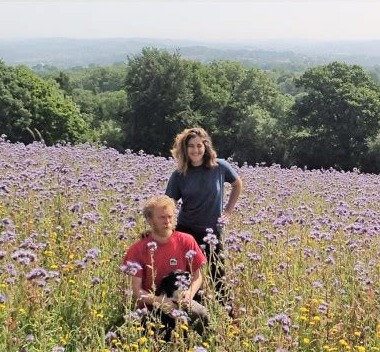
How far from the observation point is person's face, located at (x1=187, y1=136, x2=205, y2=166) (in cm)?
455

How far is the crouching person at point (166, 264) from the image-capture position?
395 centimetres

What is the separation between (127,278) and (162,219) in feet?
2.08

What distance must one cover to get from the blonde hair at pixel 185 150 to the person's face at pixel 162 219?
667 millimetres

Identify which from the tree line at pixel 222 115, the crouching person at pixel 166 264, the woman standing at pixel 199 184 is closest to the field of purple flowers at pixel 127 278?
the crouching person at pixel 166 264

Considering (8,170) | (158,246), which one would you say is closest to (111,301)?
(158,246)

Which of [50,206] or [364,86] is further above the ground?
[50,206]

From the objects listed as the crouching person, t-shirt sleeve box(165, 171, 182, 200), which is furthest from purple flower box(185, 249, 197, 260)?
t-shirt sleeve box(165, 171, 182, 200)

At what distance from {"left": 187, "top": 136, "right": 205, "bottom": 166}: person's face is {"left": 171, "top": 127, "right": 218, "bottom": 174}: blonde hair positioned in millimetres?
40

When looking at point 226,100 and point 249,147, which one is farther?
point 226,100

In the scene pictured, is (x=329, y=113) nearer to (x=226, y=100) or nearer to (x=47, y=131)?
(x=226, y=100)

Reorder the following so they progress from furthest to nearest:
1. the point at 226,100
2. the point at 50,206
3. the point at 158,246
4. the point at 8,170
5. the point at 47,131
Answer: the point at 226,100
the point at 47,131
the point at 8,170
the point at 50,206
the point at 158,246

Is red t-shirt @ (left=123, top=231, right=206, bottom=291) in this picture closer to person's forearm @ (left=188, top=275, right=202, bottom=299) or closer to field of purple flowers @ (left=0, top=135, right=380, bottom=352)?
person's forearm @ (left=188, top=275, right=202, bottom=299)

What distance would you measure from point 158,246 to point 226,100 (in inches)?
1520

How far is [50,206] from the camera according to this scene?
621 cm
